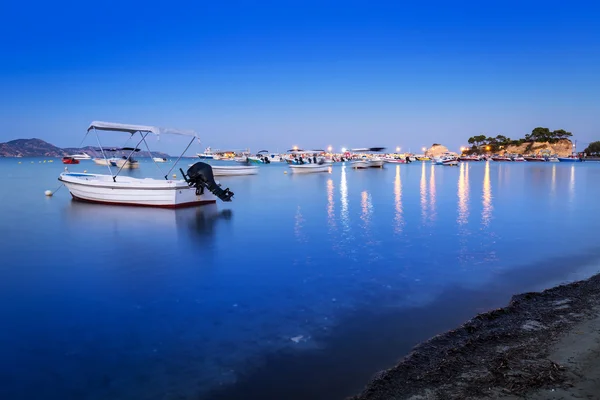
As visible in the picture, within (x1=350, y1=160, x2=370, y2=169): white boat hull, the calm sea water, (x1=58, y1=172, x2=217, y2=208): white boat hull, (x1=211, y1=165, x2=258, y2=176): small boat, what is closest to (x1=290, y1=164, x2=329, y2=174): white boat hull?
(x1=211, y1=165, x2=258, y2=176): small boat

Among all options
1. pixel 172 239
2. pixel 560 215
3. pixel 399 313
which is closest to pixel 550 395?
pixel 399 313

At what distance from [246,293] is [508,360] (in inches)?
219

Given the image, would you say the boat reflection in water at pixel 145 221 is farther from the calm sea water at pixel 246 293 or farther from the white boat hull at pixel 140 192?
the white boat hull at pixel 140 192

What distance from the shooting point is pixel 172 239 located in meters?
15.5

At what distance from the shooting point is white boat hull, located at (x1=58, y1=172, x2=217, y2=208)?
22.5 m

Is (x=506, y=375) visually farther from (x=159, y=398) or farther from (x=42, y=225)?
(x=42, y=225)

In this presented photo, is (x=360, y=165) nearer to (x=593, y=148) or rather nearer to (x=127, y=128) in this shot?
(x=127, y=128)

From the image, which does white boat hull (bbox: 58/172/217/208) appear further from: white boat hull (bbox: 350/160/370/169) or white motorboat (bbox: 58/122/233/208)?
white boat hull (bbox: 350/160/370/169)

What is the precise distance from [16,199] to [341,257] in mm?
28468

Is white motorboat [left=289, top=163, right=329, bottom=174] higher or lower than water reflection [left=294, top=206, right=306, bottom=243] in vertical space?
higher

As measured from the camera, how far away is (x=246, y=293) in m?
9.26

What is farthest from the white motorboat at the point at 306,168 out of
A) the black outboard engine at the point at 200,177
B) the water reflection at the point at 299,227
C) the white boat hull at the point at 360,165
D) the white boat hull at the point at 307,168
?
the water reflection at the point at 299,227

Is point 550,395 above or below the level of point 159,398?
above

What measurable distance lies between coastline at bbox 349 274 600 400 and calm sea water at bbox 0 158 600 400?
508mm
